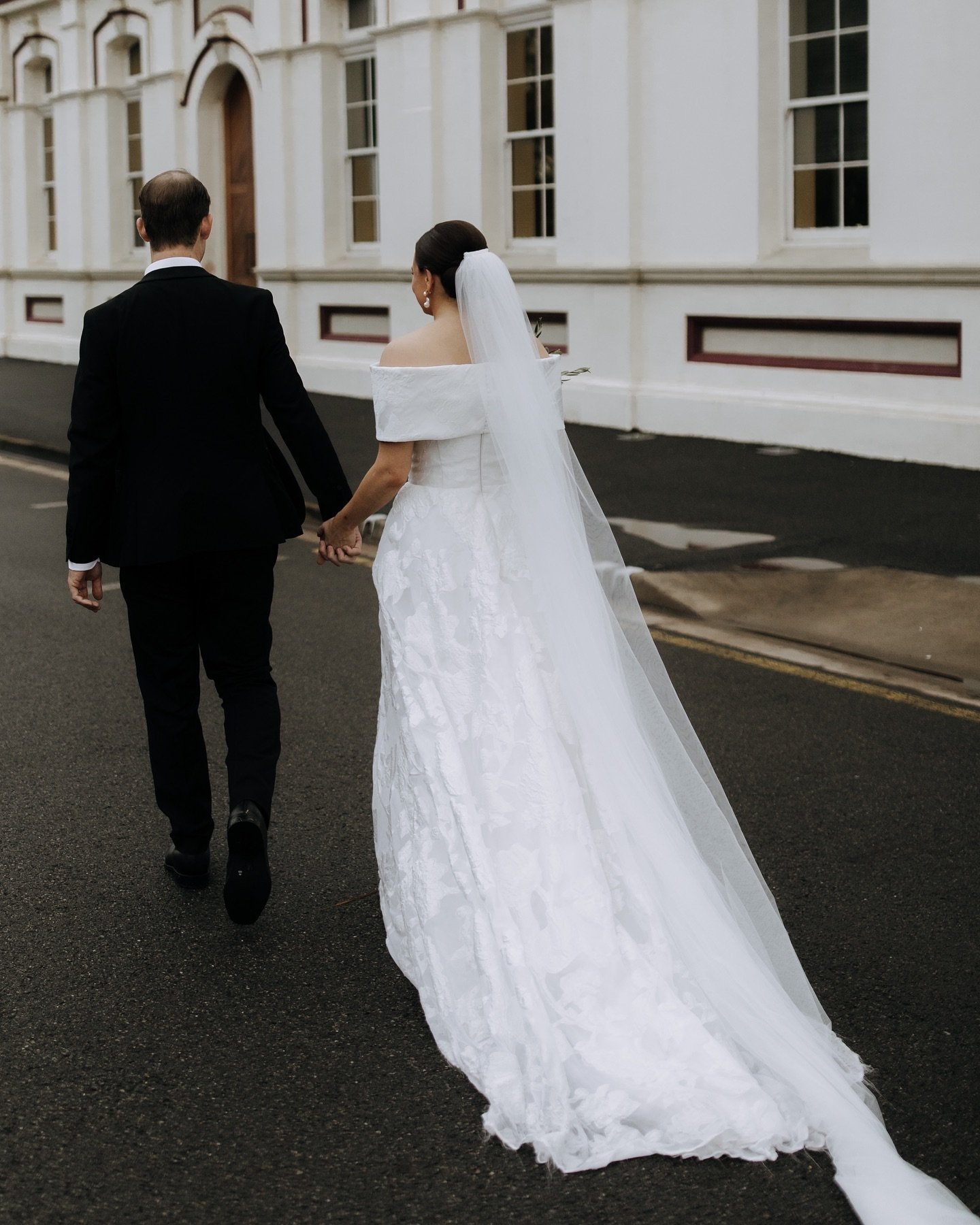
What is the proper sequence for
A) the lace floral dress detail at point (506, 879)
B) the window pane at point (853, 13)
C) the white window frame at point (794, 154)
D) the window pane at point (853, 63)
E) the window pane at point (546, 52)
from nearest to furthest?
the lace floral dress detail at point (506, 879)
the window pane at point (853, 13)
the window pane at point (853, 63)
the white window frame at point (794, 154)
the window pane at point (546, 52)

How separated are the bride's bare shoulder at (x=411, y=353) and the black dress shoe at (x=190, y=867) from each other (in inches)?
60.3

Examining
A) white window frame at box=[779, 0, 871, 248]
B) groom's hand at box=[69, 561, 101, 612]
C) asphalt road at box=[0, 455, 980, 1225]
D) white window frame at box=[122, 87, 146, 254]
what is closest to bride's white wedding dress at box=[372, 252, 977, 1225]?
asphalt road at box=[0, 455, 980, 1225]

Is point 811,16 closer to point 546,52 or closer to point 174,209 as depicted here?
point 546,52

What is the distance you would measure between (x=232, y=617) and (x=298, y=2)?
14.7 metres

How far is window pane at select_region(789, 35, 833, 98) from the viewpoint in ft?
40.8

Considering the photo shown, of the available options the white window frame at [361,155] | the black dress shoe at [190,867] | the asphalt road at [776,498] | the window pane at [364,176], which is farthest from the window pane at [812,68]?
the black dress shoe at [190,867]

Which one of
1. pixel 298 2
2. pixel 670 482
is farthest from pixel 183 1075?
pixel 298 2

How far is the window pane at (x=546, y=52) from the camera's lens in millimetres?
14844

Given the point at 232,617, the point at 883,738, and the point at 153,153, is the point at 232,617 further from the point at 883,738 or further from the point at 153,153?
the point at 153,153

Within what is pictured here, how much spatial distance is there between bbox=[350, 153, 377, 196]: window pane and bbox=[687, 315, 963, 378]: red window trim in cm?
530

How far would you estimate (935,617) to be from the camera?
7691 millimetres

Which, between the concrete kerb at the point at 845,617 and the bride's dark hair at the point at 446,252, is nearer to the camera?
the bride's dark hair at the point at 446,252

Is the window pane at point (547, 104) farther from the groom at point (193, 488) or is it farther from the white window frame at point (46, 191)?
the groom at point (193, 488)

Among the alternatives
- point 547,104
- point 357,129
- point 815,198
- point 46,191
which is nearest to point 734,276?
point 815,198
